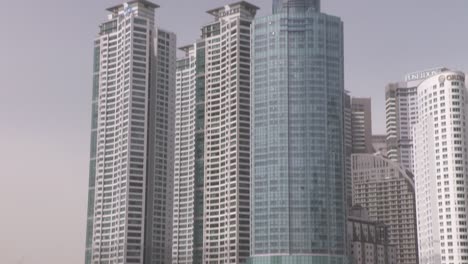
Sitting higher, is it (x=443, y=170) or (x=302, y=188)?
(x=443, y=170)

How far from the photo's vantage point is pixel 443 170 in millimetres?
189250

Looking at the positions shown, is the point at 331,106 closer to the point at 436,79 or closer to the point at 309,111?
the point at 309,111

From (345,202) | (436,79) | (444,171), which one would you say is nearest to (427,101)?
(436,79)

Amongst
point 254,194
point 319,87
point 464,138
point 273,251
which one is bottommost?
point 273,251

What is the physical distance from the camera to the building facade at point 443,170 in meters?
186

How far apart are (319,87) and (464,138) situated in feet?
118

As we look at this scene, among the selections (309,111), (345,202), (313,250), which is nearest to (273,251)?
(313,250)

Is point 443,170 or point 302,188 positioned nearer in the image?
point 443,170

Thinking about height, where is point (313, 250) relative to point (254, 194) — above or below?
below

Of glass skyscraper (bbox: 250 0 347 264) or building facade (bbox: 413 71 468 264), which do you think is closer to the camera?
building facade (bbox: 413 71 468 264)

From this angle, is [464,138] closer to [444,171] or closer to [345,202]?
[444,171]

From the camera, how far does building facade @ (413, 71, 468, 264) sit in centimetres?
18562

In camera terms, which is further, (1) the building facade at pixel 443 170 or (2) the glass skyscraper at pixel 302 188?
(2) the glass skyscraper at pixel 302 188

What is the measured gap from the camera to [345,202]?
19925 centimetres
